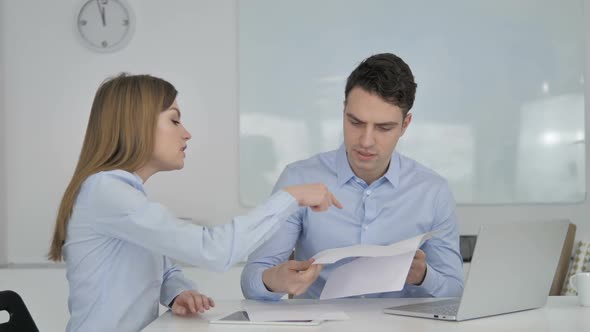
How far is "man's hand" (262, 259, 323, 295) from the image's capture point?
6.46 ft

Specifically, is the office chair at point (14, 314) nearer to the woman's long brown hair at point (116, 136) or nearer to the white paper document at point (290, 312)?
the woman's long brown hair at point (116, 136)

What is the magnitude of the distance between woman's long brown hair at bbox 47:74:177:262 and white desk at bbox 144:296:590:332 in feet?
1.25

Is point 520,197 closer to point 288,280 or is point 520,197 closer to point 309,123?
point 309,123

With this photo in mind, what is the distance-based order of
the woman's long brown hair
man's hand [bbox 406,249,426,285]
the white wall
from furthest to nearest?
the white wall
man's hand [bbox 406,249,426,285]
the woman's long brown hair

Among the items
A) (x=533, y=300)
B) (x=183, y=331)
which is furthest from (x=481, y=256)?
(x=183, y=331)

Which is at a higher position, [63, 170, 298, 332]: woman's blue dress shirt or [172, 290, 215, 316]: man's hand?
[63, 170, 298, 332]: woman's blue dress shirt

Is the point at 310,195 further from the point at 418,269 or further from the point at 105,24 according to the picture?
the point at 105,24

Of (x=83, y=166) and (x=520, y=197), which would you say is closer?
(x=83, y=166)

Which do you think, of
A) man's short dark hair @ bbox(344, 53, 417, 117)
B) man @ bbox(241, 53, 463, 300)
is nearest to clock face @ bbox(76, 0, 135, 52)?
man @ bbox(241, 53, 463, 300)

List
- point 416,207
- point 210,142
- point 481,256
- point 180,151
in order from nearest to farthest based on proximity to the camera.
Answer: point 481,256 → point 180,151 → point 416,207 → point 210,142

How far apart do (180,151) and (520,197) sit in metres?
2.56

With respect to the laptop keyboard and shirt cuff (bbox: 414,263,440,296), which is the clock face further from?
the laptop keyboard

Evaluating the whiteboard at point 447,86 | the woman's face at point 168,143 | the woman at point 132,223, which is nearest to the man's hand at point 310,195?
the woman at point 132,223

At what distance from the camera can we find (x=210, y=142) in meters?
4.12
